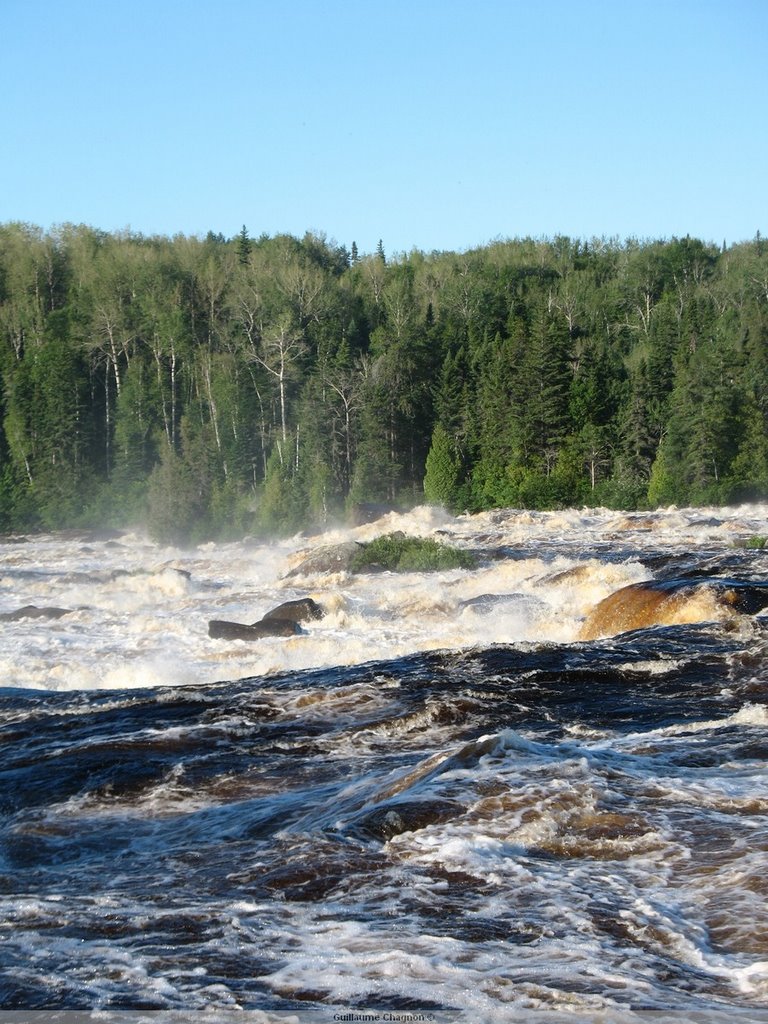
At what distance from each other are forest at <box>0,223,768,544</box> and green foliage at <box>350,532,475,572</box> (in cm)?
1970

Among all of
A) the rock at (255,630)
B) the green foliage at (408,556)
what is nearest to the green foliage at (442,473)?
the green foliage at (408,556)

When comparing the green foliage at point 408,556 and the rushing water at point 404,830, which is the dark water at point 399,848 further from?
the green foliage at point 408,556

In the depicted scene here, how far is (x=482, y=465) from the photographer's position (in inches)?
2173

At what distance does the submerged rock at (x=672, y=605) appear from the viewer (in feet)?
52.1

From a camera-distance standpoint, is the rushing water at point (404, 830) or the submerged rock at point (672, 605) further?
the submerged rock at point (672, 605)

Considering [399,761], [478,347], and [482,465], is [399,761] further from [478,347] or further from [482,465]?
[478,347]

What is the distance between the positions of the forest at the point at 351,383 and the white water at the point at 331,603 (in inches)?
402

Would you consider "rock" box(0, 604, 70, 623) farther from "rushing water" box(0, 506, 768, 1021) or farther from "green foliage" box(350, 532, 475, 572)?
"green foliage" box(350, 532, 475, 572)

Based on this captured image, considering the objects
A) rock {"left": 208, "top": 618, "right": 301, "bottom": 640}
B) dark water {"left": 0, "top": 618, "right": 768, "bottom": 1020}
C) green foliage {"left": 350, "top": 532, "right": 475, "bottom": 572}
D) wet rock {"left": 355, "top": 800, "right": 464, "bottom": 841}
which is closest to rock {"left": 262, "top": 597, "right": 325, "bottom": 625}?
rock {"left": 208, "top": 618, "right": 301, "bottom": 640}

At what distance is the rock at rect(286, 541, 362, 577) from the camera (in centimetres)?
2955

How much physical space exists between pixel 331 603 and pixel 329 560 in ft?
27.7

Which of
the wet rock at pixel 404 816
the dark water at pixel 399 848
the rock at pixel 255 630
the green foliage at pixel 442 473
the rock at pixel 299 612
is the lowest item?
the rock at pixel 255 630

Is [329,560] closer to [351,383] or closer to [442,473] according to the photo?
[442,473]

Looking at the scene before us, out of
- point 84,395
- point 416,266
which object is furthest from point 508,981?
point 416,266
